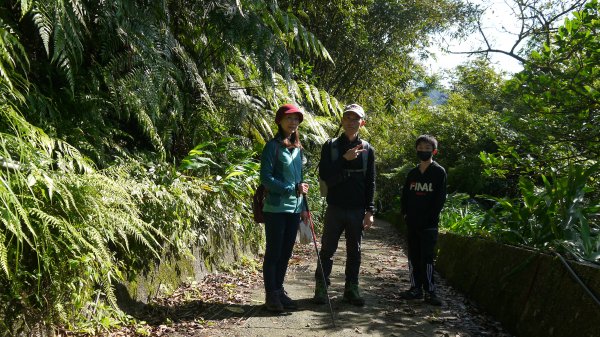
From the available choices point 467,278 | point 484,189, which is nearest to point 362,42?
point 484,189

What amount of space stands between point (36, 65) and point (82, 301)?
222cm

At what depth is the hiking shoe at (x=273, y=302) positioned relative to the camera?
15.4 feet

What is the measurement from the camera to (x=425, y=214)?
5426mm

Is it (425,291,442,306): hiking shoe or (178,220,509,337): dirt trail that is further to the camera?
(425,291,442,306): hiking shoe

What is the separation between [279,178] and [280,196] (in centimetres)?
17

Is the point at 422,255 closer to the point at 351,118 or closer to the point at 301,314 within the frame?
the point at 301,314

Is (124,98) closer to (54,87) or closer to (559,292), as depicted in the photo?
(54,87)

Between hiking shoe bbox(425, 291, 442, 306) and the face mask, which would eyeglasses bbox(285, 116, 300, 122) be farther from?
hiking shoe bbox(425, 291, 442, 306)

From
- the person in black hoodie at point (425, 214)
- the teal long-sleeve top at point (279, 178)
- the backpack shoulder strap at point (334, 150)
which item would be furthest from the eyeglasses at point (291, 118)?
the person in black hoodie at point (425, 214)

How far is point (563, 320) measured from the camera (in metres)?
3.60

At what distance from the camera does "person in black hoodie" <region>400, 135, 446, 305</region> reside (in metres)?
5.39

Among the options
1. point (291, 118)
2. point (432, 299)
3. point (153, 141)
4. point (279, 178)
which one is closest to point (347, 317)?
point (432, 299)

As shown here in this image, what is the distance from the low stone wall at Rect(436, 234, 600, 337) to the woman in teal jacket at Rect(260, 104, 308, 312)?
77.7 inches

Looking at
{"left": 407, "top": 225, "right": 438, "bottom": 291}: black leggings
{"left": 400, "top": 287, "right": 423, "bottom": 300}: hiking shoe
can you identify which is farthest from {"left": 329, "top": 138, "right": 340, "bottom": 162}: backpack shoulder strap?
{"left": 400, "top": 287, "right": 423, "bottom": 300}: hiking shoe
